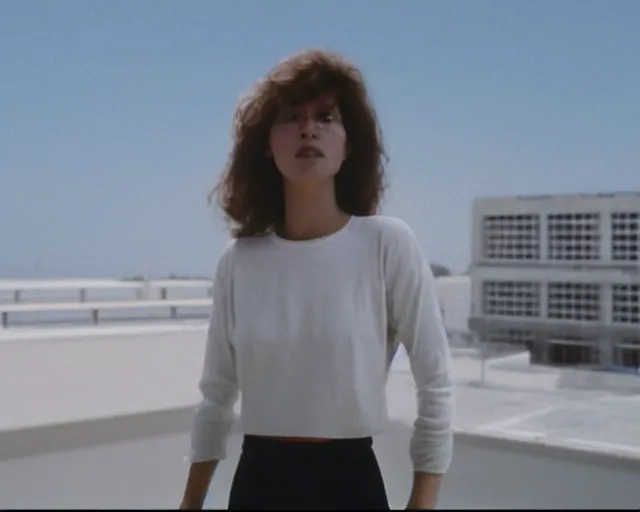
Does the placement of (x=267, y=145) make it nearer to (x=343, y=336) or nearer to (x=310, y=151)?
(x=310, y=151)

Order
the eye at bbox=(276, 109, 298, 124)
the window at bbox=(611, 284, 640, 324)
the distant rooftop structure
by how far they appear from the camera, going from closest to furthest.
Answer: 1. the eye at bbox=(276, 109, 298, 124)
2. the distant rooftop structure
3. the window at bbox=(611, 284, 640, 324)

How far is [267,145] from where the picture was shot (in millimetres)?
1144

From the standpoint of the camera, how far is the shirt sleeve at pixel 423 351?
101 centimetres

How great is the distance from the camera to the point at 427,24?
99.0 inches

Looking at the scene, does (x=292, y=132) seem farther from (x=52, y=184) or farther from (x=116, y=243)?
(x=52, y=184)

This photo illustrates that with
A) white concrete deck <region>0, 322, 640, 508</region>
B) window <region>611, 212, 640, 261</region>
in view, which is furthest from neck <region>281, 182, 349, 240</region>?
window <region>611, 212, 640, 261</region>

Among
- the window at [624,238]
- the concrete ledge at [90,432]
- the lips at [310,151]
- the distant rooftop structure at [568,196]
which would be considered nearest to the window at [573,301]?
the window at [624,238]

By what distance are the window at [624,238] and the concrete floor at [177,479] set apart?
64cm

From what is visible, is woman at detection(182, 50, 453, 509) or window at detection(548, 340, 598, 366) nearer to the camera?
woman at detection(182, 50, 453, 509)

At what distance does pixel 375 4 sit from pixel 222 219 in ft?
4.82

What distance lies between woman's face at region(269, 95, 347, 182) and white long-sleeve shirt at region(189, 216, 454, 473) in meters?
0.09

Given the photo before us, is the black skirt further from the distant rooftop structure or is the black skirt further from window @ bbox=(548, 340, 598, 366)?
window @ bbox=(548, 340, 598, 366)

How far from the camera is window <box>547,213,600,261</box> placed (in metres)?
2.72

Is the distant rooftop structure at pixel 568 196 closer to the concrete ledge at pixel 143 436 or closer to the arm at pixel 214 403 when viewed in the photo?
the concrete ledge at pixel 143 436
